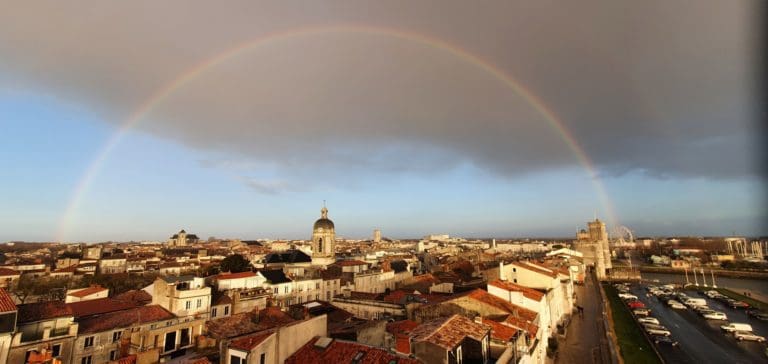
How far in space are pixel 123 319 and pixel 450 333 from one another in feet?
88.5

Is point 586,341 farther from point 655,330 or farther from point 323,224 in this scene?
point 323,224

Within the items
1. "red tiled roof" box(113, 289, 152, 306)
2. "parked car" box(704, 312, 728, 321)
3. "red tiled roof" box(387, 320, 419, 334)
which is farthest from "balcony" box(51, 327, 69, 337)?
"parked car" box(704, 312, 728, 321)

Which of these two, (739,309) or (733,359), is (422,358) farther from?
(739,309)

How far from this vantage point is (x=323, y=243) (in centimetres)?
6406

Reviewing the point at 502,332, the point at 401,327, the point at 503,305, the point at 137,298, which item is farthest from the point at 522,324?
the point at 137,298

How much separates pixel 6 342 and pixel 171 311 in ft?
39.1

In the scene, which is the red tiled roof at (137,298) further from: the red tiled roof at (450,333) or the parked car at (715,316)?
the parked car at (715,316)

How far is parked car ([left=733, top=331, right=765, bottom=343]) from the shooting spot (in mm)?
37250

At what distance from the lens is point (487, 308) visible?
2509cm

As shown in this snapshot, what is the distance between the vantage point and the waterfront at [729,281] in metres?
76.9

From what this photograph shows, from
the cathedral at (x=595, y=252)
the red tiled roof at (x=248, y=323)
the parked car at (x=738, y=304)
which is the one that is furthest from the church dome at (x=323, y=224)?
the cathedral at (x=595, y=252)

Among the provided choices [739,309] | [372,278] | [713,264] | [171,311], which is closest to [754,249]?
[713,264]

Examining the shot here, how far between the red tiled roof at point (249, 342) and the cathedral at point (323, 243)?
1975 inches

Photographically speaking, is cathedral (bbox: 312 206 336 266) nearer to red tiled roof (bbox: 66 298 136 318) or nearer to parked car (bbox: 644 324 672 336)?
red tiled roof (bbox: 66 298 136 318)
